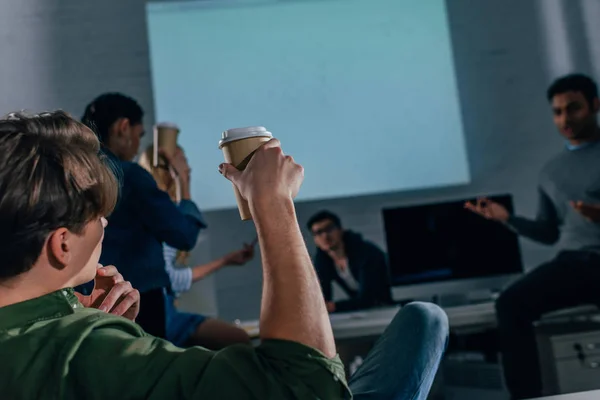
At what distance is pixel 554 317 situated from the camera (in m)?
2.78

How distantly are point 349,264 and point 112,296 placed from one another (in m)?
2.27

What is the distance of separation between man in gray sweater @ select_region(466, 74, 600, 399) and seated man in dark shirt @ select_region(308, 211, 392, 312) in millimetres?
527

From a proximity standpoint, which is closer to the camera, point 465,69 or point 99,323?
point 99,323

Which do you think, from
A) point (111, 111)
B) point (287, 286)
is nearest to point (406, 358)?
point (287, 286)

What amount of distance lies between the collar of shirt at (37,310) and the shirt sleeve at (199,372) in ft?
0.27

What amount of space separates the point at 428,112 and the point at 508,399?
156cm

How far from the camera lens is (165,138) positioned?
230 centimetres

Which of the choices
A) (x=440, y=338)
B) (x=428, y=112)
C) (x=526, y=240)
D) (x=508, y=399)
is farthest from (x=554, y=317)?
(x=440, y=338)

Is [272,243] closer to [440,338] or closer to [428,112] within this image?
[440,338]

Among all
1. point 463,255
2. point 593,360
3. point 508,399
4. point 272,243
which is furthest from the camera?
Answer: point 463,255

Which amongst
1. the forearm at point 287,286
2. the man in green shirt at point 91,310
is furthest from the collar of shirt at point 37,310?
the forearm at point 287,286

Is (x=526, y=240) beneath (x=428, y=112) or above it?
beneath

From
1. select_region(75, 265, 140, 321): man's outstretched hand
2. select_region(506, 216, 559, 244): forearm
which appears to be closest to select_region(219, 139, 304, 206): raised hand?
select_region(75, 265, 140, 321): man's outstretched hand

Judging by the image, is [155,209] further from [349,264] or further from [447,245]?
[447,245]
